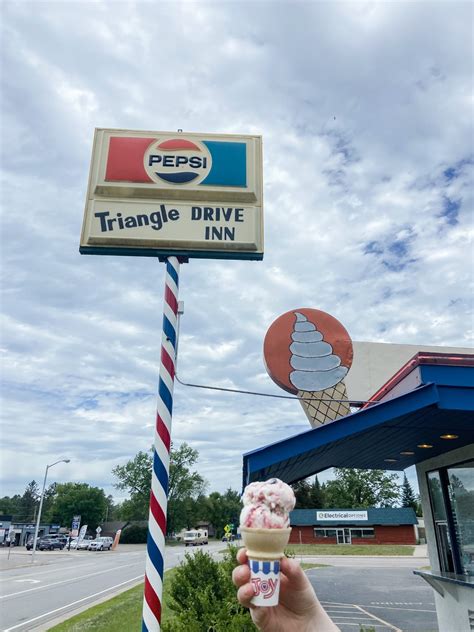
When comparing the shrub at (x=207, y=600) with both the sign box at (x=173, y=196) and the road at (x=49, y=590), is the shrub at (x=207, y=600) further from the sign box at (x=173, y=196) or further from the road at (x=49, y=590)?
the sign box at (x=173, y=196)

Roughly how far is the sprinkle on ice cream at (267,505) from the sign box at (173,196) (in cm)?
394

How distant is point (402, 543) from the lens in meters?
47.2

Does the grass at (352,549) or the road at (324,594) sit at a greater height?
the road at (324,594)

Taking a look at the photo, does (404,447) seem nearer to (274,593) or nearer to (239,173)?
(239,173)

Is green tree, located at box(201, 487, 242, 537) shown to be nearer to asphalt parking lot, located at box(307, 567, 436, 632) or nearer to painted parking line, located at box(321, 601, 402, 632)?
asphalt parking lot, located at box(307, 567, 436, 632)

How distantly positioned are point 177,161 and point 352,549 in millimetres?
45235

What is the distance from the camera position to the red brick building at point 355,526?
46.4m

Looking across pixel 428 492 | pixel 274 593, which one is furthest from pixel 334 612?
pixel 274 593

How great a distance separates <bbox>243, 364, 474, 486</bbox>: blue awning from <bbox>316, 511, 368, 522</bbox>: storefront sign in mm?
43252

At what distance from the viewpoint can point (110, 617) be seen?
11.8 m

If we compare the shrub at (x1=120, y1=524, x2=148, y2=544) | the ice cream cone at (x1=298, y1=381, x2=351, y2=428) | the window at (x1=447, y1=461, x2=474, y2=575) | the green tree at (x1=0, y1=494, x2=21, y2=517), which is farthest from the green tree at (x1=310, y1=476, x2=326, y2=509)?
the green tree at (x1=0, y1=494, x2=21, y2=517)

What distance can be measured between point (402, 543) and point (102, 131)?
52.6 meters

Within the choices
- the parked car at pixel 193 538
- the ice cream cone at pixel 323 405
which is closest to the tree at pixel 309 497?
the parked car at pixel 193 538

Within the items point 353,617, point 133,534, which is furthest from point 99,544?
point 353,617
